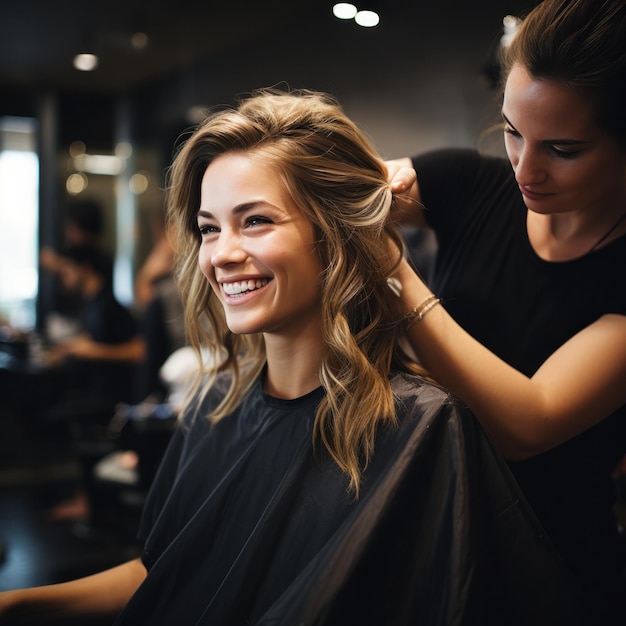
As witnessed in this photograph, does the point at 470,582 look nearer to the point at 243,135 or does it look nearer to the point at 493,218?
the point at 493,218

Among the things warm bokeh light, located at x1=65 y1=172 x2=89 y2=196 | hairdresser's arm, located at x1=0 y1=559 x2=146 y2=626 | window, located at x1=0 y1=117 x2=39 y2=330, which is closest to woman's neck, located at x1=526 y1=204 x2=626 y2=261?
hairdresser's arm, located at x1=0 y1=559 x2=146 y2=626

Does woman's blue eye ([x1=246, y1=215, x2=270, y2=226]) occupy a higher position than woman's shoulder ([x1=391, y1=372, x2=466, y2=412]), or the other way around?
woman's blue eye ([x1=246, y1=215, x2=270, y2=226])

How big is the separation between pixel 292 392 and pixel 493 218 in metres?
0.51

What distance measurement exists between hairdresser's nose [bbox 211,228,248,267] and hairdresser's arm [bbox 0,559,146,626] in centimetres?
64

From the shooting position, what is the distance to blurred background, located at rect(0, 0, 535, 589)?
1.93 m

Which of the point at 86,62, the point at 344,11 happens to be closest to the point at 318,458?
the point at 344,11

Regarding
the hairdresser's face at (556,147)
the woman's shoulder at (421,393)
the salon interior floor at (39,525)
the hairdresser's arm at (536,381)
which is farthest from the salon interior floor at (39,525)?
the hairdresser's face at (556,147)

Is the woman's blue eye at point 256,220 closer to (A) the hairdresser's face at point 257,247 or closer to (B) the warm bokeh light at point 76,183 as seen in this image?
(A) the hairdresser's face at point 257,247

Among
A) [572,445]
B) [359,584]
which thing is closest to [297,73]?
[572,445]

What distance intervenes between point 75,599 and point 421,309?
811 millimetres

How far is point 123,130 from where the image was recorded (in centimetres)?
462

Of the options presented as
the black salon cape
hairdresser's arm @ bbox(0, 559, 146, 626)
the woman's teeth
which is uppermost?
the woman's teeth

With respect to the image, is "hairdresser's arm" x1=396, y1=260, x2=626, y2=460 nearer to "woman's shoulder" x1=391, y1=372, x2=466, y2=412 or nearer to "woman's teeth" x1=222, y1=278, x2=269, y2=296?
"woman's shoulder" x1=391, y1=372, x2=466, y2=412

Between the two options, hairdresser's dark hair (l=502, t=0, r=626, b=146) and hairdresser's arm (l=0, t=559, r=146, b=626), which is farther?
A: hairdresser's arm (l=0, t=559, r=146, b=626)
